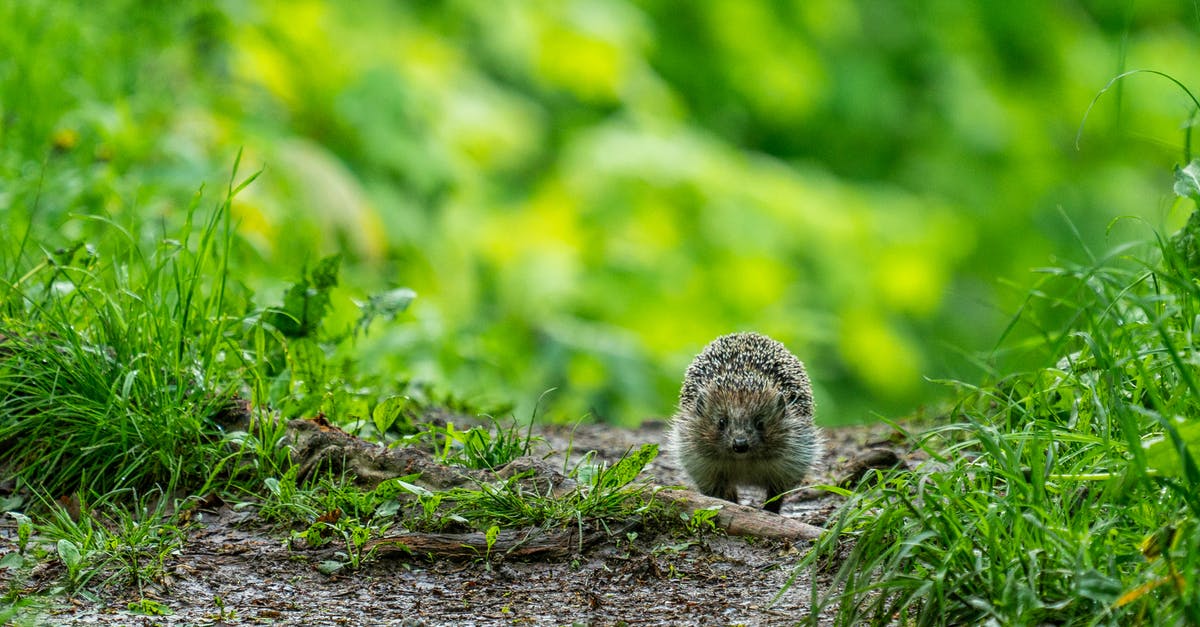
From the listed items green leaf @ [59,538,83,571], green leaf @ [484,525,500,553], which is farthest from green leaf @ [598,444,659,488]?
green leaf @ [59,538,83,571]

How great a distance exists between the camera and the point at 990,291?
15359 mm

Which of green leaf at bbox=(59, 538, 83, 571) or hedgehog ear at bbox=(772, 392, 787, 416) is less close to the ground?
hedgehog ear at bbox=(772, 392, 787, 416)

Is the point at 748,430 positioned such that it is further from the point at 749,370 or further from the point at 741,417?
the point at 749,370

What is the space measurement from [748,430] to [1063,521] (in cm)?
201

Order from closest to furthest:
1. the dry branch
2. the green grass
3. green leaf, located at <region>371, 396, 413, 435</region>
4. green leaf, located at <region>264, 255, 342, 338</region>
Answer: the green grass < the dry branch < green leaf, located at <region>371, 396, 413, 435</region> < green leaf, located at <region>264, 255, 342, 338</region>

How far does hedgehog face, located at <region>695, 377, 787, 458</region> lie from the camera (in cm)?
526

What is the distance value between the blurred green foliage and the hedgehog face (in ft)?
6.19

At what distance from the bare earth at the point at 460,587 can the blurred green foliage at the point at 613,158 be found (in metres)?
2.54

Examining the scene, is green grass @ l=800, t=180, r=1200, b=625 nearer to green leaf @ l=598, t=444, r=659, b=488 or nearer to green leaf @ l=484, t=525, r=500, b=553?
green leaf @ l=598, t=444, r=659, b=488

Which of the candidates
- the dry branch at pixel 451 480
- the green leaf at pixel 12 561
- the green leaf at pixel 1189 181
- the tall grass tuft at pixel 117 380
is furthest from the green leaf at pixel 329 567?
the green leaf at pixel 1189 181

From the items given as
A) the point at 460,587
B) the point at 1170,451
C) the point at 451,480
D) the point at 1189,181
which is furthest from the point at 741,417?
the point at 1170,451

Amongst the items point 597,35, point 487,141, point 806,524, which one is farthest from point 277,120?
point 806,524

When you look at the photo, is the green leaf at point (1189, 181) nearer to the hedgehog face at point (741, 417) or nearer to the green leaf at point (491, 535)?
the hedgehog face at point (741, 417)

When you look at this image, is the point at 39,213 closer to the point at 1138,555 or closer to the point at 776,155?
the point at 1138,555
